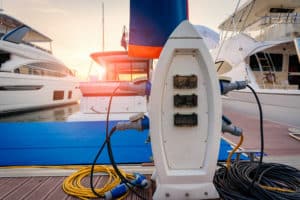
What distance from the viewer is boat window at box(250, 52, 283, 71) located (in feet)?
18.4

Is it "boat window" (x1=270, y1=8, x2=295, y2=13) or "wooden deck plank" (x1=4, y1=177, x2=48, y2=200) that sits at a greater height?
"boat window" (x1=270, y1=8, x2=295, y2=13)

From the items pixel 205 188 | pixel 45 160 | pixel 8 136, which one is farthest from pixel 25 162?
pixel 205 188

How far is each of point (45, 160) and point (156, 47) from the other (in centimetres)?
138

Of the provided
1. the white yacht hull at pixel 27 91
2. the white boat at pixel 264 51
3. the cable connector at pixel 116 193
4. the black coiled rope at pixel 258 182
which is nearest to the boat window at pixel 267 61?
the white boat at pixel 264 51

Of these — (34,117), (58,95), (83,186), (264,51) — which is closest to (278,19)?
(264,51)

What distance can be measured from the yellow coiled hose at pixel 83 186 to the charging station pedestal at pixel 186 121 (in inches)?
15.4

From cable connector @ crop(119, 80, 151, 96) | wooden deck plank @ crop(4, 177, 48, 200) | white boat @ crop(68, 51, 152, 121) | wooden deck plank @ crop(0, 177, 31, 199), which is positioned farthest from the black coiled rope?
white boat @ crop(68, 51, 152, 121)

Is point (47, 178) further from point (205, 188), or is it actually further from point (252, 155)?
point (252, 155)

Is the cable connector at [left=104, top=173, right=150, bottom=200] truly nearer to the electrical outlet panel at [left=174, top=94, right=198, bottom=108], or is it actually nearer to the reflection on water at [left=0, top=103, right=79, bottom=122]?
the electrical outlet panel at [left=174, top=94, right=198, bottom=108]

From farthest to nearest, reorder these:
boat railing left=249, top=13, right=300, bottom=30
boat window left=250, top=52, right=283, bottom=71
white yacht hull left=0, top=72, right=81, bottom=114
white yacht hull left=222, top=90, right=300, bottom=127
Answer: boat window left=250, top=52, right=283, bottom=71 → boat railing left=249, top=13, right=300, bottom=30 → white yacht hull left=0, top=72, right=81, bottom=114 → white yacht hull left=222, top=90, right=300, bottom=127

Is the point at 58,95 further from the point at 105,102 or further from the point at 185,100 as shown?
the point at 185,100

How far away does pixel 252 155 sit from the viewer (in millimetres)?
1458

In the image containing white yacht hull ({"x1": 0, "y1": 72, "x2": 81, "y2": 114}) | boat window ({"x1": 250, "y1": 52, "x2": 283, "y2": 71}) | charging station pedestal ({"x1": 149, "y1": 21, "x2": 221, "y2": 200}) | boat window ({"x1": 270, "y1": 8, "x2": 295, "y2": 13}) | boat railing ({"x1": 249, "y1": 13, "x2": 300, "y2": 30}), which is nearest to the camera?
charging station pedestal ({"x1": 149, "y1": 21, "x2": 221, "y2": 200})

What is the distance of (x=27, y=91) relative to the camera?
4637 millimetres
